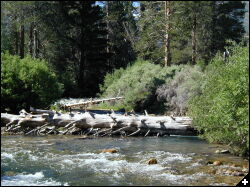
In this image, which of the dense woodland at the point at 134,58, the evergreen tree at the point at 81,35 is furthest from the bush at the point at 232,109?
the evergreen tree at the point at 81,35

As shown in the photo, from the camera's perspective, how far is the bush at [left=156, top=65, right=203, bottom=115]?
65.4 ft

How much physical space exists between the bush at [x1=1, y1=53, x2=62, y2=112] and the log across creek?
1.43m

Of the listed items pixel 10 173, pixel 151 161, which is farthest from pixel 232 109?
pixel 10 173

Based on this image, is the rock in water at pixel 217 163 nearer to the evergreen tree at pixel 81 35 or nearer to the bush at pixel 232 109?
the bush at pixel 232 109

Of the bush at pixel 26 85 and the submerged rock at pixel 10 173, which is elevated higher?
the bush at pixel 26 85

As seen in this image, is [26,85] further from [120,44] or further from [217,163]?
[120,44]

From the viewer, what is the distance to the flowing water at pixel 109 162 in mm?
8250

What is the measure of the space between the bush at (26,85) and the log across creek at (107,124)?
1431 millimetres

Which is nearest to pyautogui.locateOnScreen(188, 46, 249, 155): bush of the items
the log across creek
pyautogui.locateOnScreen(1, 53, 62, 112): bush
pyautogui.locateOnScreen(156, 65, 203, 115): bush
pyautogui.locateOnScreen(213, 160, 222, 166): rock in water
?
pyautogui.locateOnScreen(213, 160, 222, 166): rock in water

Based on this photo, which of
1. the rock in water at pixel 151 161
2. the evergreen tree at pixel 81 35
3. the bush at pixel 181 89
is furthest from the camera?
the bush at pixel 181 89

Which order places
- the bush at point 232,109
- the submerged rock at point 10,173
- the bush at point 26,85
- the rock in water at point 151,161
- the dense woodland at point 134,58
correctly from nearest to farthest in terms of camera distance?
the submerged rock at point 10,173, the dense woodland at point 134,58, the bush at point 232,109, the rock in water at point 151,161, the bush at point 26,85

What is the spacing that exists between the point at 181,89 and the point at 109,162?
35.7ft

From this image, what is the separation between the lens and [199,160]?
11.0 metres

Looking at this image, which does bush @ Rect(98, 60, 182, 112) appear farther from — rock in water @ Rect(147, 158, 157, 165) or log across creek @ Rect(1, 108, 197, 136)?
rock in water @ Rect(147, 158, 157, 165)
